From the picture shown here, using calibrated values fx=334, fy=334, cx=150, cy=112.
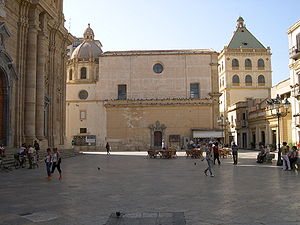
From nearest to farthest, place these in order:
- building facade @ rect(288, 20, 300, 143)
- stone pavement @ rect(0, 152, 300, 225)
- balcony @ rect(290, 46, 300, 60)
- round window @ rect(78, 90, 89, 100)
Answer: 1. stone pavement @ rect(0, 152, 300, 225)
2. building facade @ rect(288, 20, 300, 143)
3. balcony @ rect(290, 46, 300, 60)
4. round window @ rect(78, 90, 89, 100)

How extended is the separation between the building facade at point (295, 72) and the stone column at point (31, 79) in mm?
25124

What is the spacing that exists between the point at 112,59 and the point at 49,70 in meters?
21.9

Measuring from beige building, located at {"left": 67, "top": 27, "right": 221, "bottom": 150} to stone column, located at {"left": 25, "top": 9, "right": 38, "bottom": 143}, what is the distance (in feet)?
81.4

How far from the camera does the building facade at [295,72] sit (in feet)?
112

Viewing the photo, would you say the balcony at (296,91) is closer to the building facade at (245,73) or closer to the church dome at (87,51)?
the building facade at (245,73)

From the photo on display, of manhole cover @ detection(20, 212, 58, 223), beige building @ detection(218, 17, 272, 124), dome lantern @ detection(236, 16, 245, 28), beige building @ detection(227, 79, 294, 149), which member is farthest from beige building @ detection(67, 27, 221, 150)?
manhole cover @ detection(20, 212, 58, 223)

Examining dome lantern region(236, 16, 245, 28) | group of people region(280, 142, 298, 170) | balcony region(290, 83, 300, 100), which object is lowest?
group of people region(280, 142, 298, 170)

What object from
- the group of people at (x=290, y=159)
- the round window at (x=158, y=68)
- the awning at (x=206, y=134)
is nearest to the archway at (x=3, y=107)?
the group of people at (x=290, y=159)

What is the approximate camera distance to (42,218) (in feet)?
22.2

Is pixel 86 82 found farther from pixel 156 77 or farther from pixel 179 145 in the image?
pixel 179 145

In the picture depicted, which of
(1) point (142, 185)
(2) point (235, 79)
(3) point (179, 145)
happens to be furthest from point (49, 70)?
(2) point (235, 79)

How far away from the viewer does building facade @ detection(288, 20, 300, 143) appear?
34.1 meters

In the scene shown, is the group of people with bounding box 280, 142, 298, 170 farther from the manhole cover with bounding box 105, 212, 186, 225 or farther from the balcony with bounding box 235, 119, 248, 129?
the balcony with bounding box 235, 119, 248, 129

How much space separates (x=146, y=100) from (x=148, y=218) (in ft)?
136
